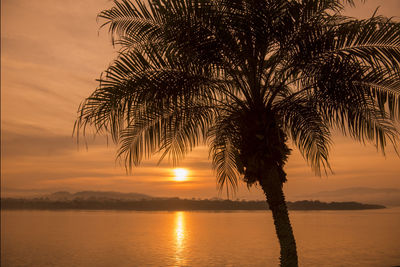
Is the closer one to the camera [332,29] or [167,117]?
[332,29]

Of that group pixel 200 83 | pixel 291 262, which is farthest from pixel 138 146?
pixel 291 262

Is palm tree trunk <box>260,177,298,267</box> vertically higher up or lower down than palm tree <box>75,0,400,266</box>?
lower down

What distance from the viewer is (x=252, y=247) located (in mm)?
56969

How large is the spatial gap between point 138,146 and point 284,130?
3839 millimetres

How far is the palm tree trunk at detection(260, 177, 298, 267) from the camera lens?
9789 millimetres

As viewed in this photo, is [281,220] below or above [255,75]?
below

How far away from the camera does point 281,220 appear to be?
9930 millimetres

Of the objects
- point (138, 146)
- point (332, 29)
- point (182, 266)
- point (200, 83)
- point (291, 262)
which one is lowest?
point (182, 266)

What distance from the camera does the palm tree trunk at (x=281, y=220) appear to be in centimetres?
979

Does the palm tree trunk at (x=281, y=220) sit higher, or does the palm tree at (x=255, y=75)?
the palm tree at (x=255, y=75)

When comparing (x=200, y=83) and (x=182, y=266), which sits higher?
(x=200, y=83)

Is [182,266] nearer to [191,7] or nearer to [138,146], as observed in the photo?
[138,146]

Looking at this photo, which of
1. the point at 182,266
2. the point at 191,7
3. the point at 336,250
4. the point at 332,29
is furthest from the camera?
the point at 336,250

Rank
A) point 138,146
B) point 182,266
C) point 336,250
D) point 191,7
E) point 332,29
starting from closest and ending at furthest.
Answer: point 191,7 < point 332,29 < point 138,146 < point 182,266 < point 336,250
